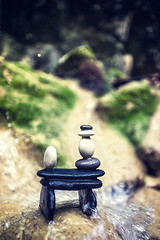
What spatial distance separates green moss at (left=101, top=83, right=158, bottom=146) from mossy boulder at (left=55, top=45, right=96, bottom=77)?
2757mm

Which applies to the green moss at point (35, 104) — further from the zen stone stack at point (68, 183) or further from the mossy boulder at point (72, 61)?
the zen stone stack at point (68, 183)

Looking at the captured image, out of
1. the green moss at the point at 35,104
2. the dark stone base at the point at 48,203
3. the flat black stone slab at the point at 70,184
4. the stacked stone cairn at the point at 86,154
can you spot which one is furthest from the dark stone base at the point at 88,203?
the green moss at the point at 35,104

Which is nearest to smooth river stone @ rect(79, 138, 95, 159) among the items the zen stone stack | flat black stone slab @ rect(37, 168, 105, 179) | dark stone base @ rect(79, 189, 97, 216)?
the zen stone stack

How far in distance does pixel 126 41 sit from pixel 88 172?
34.3 feet

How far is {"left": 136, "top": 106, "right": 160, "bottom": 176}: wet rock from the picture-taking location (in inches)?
259

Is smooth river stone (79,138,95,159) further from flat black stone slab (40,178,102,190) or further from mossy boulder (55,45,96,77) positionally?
mossy boulder (55,45,96,77)

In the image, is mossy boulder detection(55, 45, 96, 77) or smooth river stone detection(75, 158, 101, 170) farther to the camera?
mossy boulder detection(55, 45, 96, 77)

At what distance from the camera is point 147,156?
670 cm

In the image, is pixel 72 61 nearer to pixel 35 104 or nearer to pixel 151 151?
pixel 35 104

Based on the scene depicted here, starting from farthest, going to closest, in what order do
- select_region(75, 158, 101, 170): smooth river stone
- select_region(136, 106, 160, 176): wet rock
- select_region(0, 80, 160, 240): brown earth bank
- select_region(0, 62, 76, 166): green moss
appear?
select_region(136, 106, 160, 176): wet rock < select_region(0, 62, 76, 166): green moss < select_region(75, 158, 101, 170): smooth river stone < select_region(0, 80, 160, 240): brown earth bank

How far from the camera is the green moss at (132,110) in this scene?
7293 mm

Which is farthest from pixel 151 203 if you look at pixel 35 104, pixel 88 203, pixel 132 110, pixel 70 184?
pixel 35 104

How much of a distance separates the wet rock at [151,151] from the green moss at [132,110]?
0.20 metres

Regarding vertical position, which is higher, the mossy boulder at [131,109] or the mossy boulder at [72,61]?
the mossy boulder at [72,61]
